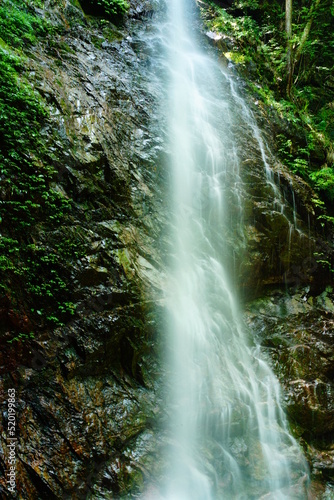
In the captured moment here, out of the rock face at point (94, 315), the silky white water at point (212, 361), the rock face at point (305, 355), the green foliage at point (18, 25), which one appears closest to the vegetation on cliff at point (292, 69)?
the silky white water at point (212, 361)

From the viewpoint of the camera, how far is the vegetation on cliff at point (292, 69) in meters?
9.38

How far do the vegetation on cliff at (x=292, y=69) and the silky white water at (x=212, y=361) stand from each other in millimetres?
2223

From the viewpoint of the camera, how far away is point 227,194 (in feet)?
24.9

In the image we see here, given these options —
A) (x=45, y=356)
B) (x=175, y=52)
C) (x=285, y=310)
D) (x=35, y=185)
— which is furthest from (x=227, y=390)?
(x=175, y=52)

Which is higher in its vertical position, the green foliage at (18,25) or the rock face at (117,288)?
the green foliage at (18,25)

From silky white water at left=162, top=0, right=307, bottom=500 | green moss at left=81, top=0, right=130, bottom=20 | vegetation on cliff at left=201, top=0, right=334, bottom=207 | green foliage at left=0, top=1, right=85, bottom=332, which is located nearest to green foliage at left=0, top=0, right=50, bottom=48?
green foliage at left=0, top=1, right=85, bottom=332

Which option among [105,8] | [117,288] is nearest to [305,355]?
[117,288]

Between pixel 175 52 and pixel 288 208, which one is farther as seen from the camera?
pixel 175 52

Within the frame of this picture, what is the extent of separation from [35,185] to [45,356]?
244 centimetres

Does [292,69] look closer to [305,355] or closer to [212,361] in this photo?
[305,355]

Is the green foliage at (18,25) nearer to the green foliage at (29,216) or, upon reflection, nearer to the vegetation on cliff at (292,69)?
the green foliage at (29,216)

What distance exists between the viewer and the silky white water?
16.2 ft

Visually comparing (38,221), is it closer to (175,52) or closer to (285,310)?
(285,310)

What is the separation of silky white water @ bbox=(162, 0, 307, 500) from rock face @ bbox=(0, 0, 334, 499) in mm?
314
